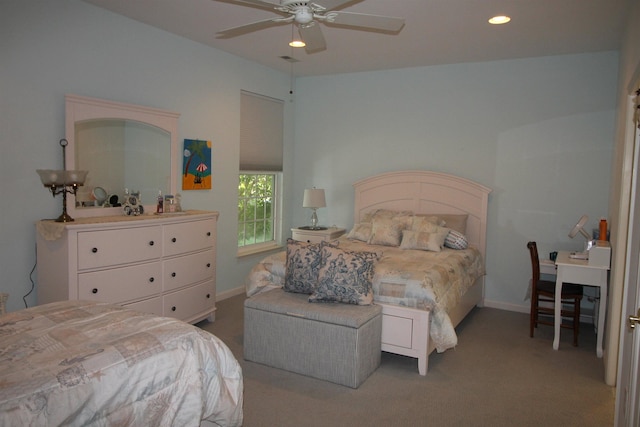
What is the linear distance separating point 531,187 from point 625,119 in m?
1.74

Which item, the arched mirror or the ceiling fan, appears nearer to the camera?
the ceiling fan

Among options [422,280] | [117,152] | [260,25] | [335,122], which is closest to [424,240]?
[422,280]

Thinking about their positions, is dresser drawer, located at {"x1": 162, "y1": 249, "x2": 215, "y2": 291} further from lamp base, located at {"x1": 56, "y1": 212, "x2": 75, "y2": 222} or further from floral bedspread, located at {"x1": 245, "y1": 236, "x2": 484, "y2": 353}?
lamp base, located at {"x1": 56, "y1": 212, "x2": 75, "y2": 222}

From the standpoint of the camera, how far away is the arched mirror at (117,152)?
11.6ft

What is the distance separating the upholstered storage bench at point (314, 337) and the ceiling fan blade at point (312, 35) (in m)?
1.83

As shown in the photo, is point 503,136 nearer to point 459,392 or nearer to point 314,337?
point 459,392

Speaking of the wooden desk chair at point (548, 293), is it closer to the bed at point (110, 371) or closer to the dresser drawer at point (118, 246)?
the bed at point (110, 371)

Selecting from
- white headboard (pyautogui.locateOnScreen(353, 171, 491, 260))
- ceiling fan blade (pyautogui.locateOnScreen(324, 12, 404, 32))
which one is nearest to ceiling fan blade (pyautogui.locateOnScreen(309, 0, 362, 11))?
ceiling fan blade (pyautogui.locateOnScreen(324, 12, 404, 32))

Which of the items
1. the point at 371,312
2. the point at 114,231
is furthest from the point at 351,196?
the point at 114,231

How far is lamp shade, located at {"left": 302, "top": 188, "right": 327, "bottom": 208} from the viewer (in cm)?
562

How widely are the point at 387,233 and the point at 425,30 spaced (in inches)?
78.3

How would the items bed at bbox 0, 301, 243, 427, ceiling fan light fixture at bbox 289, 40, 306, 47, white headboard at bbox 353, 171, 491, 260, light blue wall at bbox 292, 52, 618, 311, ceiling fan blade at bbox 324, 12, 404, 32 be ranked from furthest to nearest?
white headboard at bbox 353, 171, 491, 260, light blue wall at bbox 292, 52, 618, 311, ceiling fan light fixture at bbox 289, 40, 306, 47, ceiling fan blade at bbox 324, 12, 404, 32, bed at bbox 0, 301, 243, 427

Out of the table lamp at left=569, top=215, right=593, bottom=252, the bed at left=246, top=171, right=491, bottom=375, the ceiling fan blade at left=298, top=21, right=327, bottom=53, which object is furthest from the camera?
the table lamp at left=569, top=215, right=593, bottom=252

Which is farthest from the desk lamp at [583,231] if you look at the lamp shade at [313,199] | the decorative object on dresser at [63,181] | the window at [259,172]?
the decorative object on dresser at [63,181]
